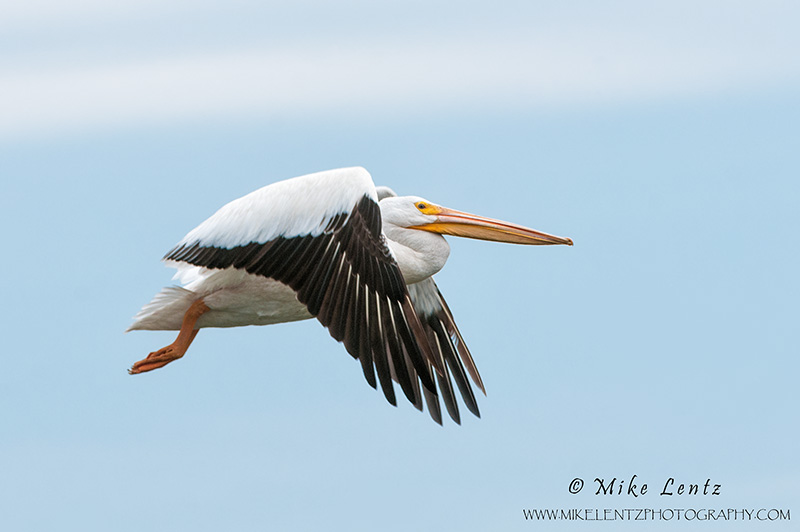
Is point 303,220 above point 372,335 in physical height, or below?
above

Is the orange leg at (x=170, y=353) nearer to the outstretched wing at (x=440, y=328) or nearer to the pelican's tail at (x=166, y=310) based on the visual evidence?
the pelican's tail at (x=166, y=310)

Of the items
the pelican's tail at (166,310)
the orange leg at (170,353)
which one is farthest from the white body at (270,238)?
the orange leg at (170,353)

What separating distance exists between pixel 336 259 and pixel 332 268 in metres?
0.09

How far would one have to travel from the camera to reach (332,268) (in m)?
8.90

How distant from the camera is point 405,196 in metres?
10.6

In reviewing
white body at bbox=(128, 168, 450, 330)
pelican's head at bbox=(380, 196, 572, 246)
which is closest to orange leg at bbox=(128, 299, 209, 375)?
white body at bbox=(128, 168, 450, 330)

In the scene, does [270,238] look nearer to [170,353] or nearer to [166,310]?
[166,310]

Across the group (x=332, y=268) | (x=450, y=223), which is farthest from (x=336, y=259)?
(x=450, y=223)

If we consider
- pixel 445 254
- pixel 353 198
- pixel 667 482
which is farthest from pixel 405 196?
pixel 667 482

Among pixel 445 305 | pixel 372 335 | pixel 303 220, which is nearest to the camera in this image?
pixel 372 335

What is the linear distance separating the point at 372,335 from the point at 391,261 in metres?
0.66

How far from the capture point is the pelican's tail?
399 inches

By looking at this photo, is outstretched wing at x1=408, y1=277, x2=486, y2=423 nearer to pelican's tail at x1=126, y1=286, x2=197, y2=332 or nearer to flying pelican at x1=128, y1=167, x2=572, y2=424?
flying pelican at x1=128, y1=167, x2=572, y2=424

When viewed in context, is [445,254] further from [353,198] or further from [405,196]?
[353,198]
